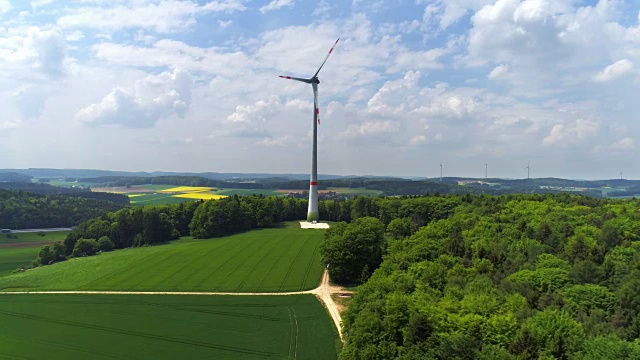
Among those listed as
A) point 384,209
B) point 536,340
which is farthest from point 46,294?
point 384,209

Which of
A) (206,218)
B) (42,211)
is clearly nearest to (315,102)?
(206,218)

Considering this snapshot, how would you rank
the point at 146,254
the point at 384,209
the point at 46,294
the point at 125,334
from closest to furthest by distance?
1. the point at 125,334
2. the point at 46,294
3. the point at 146,254
4. the point at 384,209

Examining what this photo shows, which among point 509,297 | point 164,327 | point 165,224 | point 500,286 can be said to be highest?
point 509,297

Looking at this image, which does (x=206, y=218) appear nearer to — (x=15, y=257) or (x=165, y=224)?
(x=165, y=224)

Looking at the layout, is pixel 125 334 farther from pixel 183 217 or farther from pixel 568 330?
pixel 183 217

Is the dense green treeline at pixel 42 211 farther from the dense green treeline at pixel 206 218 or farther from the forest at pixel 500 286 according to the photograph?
the forest at pixel 500 286

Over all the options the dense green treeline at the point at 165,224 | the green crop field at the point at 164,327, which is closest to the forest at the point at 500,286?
the green crop field at the point at 164,327
